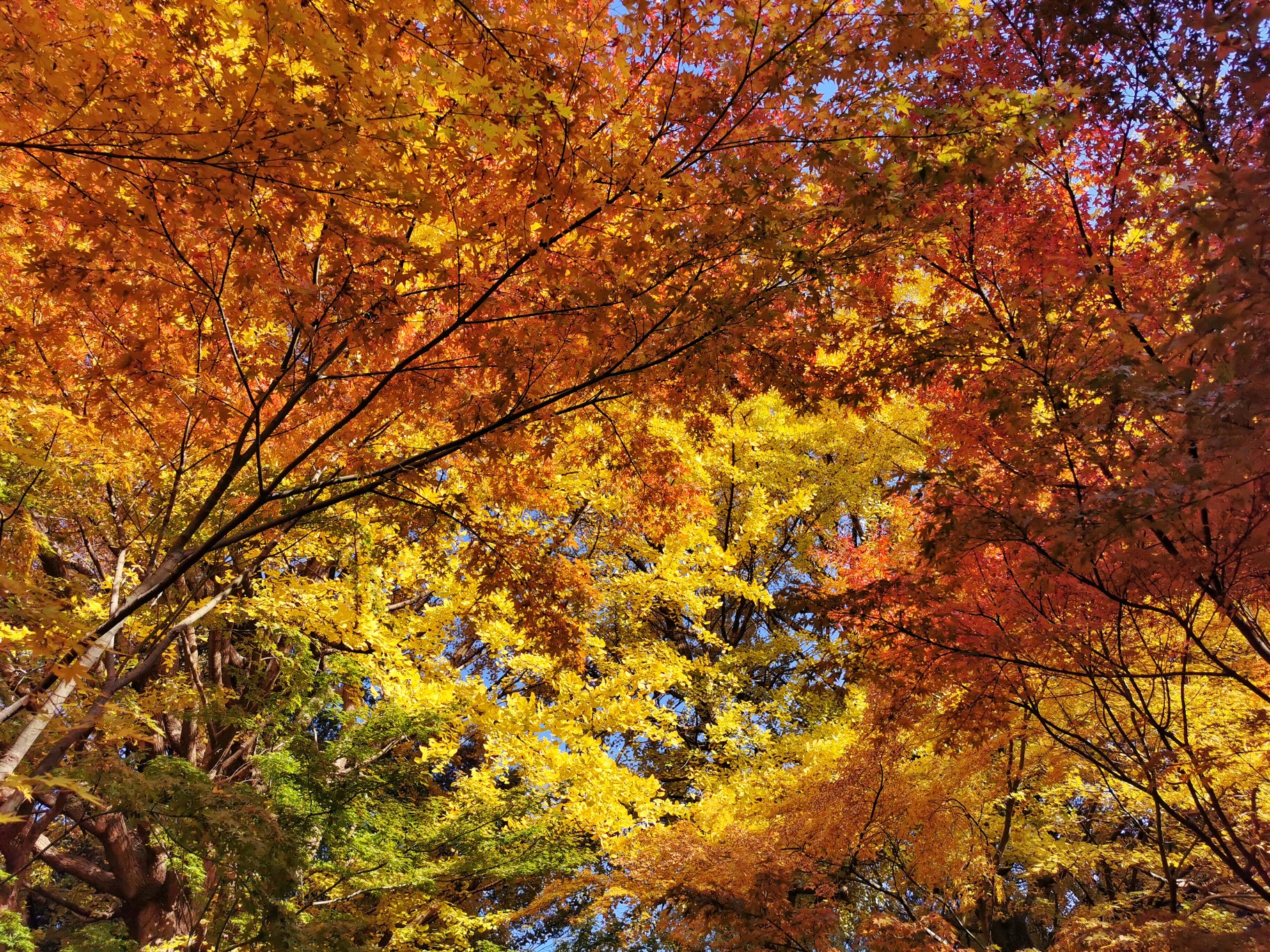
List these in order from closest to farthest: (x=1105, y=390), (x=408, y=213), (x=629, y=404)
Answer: (x=1105, y=390), (x=408, y=213), (x=629, y=404)

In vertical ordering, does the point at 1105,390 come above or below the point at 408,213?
below

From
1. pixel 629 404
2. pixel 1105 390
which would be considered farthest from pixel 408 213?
pixel 1105 390

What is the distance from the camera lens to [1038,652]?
486cm

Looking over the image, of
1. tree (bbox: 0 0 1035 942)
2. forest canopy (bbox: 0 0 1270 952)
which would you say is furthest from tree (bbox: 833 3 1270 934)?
tree (bbox: 0 0 1035 942)

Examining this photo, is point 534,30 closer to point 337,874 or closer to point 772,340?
point 772,340

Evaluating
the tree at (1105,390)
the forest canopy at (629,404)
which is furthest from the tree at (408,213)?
the tree at (1105,390)

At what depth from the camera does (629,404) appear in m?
5.88

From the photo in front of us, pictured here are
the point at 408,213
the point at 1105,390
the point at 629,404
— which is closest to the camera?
the point at 1105,390

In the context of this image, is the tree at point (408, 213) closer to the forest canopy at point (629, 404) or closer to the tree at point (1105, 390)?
the forest canopy at point (629, 404)

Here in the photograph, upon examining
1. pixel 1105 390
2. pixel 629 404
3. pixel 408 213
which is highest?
pixel 629 404

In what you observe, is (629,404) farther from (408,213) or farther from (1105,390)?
(1105,390)

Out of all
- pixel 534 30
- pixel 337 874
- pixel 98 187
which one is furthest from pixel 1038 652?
pixel 337 874

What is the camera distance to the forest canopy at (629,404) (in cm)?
310

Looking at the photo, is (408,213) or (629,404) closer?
(408,213)
